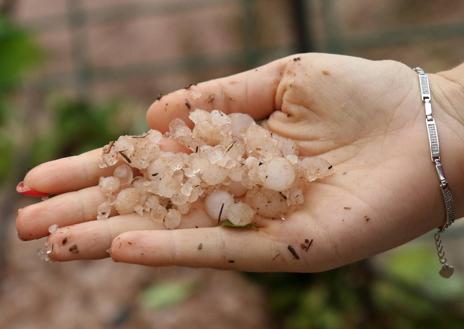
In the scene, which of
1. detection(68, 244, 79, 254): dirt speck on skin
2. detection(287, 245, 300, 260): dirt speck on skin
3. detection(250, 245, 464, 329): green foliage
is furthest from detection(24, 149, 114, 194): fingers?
detection(250, 245, 464, 329): green foliage

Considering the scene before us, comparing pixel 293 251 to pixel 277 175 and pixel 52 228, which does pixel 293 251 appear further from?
pixel 52 228

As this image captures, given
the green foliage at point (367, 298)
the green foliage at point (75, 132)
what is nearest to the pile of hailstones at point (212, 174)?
the green foliage at point (367, 298)

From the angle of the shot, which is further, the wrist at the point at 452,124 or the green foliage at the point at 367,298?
the green foliage at the point at 367,298

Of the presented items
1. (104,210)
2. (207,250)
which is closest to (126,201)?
(104,210)

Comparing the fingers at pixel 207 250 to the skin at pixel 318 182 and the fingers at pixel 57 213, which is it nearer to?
the skin at pixel 318 182

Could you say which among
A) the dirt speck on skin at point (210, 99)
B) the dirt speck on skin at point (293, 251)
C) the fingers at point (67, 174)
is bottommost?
the dirt speck on skin at point (293, 251)

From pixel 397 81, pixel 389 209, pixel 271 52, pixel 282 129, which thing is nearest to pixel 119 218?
pixel 282 129
